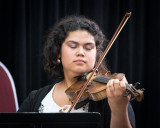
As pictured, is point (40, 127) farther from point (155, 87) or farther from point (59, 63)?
point (155, 87)

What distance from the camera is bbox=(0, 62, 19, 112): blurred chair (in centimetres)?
162

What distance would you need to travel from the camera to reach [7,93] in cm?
163

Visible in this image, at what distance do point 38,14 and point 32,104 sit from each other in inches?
27.4

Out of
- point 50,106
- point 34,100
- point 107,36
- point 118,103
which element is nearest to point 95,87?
point 118,103

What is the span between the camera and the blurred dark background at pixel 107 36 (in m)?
1.66

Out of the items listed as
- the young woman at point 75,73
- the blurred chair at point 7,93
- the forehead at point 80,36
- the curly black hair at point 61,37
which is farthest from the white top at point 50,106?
the blurred chair at point 7,93

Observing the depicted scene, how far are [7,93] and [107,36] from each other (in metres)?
0.77

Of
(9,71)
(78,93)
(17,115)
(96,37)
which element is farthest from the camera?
(9,71)

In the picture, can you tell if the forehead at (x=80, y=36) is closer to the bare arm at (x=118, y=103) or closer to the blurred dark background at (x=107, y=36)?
the bare arm at (x=118, y=103)

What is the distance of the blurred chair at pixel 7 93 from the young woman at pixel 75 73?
381 millimetres

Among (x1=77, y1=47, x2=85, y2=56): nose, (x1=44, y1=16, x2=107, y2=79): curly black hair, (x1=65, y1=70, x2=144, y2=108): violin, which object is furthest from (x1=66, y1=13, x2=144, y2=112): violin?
(x1=44, y1=16, x2=107, y2=79): curly black hair

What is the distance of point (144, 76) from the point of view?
1736mm

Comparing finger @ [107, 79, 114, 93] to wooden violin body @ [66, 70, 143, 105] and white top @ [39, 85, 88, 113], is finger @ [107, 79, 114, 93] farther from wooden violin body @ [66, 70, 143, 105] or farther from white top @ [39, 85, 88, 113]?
white top @ [39, 85, 88, 113]

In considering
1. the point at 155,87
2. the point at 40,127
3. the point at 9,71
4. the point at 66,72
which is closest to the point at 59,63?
the point at 66,72
